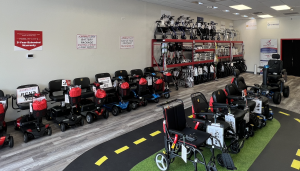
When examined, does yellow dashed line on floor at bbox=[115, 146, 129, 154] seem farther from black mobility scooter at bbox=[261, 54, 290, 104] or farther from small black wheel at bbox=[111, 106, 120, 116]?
black mobility scooter at bbox=[261, 54, 290, 104]

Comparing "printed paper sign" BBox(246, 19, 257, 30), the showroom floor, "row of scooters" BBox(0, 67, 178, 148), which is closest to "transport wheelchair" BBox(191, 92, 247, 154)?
the showroom floor

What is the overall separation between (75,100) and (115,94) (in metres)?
1.51

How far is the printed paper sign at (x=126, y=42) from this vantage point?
672cm

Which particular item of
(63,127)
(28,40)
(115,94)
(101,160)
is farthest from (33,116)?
(115,94)

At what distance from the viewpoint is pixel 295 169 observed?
296 cm

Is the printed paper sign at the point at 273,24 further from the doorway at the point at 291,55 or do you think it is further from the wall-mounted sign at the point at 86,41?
the wall-mounted sign at the point at 86,41

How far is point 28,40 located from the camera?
4.84 metres

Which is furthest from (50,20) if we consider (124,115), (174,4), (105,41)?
(174,4)

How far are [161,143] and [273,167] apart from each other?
5.61 ft

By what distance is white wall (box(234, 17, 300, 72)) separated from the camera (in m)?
11.1

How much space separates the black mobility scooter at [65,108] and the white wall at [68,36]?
11.5 inches

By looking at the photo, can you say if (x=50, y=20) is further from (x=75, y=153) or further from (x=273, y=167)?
(x=273, y=167)

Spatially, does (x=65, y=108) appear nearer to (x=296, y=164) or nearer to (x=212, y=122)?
(x=212, y=122)

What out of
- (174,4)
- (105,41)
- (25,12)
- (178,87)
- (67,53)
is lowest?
Result: (178,87)
